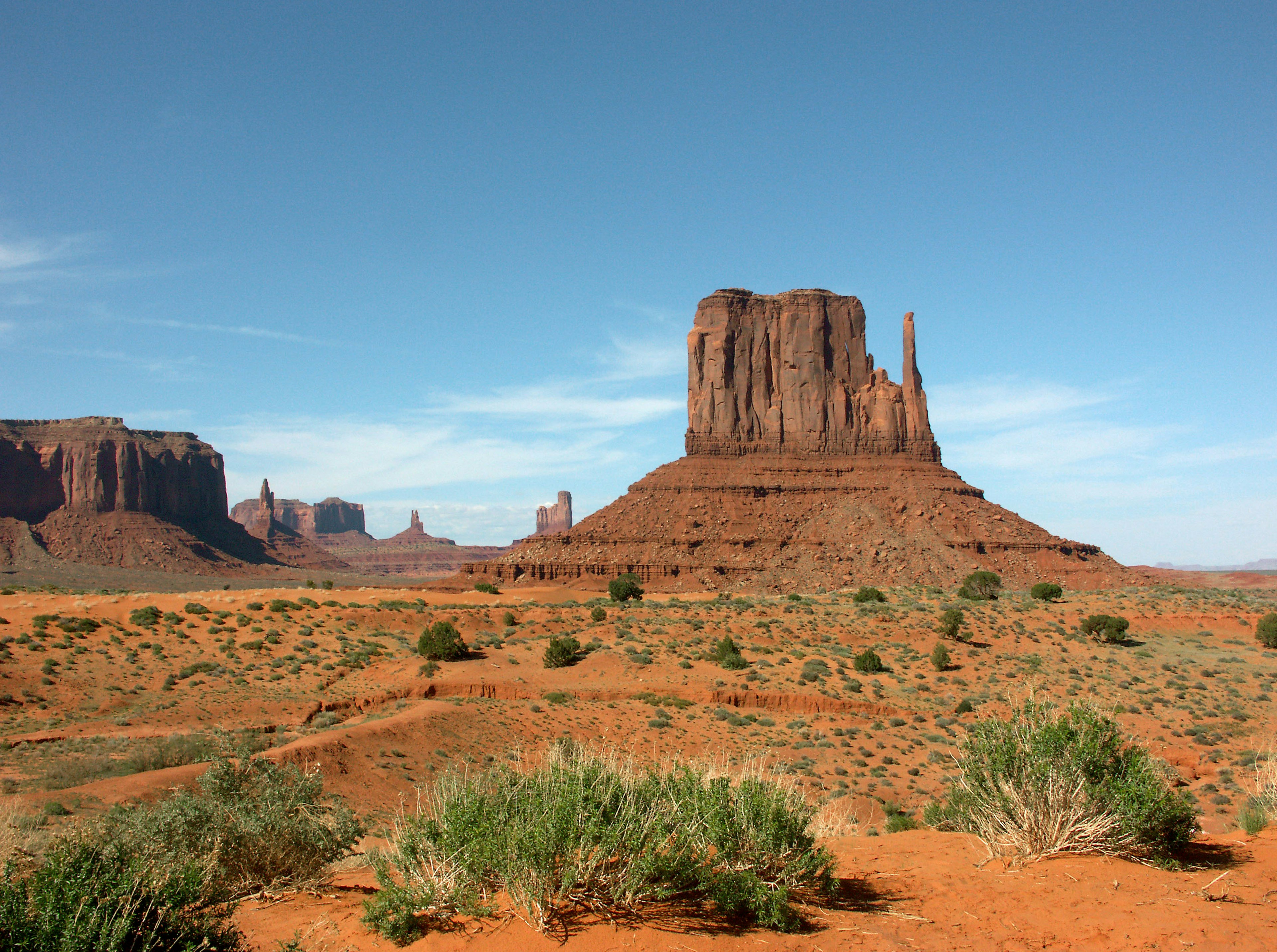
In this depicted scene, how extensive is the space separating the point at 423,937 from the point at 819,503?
251ft

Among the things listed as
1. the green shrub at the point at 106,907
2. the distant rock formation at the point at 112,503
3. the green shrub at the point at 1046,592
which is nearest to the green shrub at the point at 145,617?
the green shrub at the point at 106,907

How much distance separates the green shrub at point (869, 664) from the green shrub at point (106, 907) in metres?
26.2

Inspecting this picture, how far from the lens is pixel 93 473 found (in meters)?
121

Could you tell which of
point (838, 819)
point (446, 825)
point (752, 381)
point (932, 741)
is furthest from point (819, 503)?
point (446, 825)

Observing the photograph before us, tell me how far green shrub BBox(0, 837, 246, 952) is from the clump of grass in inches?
54.0

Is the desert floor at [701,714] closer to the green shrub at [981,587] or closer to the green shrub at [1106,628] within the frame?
the green shrub at [1106,628]

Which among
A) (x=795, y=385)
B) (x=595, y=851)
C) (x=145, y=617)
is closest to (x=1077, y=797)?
(x=595, y=851)

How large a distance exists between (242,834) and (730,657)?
23439 mm

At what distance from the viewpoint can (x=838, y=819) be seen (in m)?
10.9

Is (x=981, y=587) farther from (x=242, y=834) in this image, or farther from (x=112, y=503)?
(x=112, y=503)

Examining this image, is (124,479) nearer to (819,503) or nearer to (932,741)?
(819,503)

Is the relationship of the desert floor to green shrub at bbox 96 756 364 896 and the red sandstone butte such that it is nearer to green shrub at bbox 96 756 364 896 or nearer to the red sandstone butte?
green shrub at bbox 96 756 364 896

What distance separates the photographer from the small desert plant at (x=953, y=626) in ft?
113

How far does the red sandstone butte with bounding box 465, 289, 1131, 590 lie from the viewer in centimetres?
7069
